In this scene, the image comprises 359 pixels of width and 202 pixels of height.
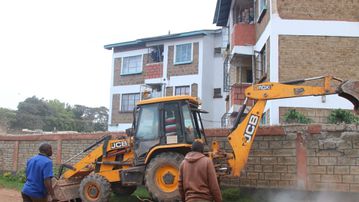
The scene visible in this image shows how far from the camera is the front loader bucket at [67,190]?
11.0 meters

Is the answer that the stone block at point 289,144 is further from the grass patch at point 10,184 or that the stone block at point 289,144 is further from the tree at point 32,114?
the tree at point 32,114

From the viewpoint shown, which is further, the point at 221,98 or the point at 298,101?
the point at 221,98

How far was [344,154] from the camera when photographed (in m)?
10.8

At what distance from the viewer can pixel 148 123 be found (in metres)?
10.7

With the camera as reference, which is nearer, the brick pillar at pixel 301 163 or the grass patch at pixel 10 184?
the brick pillar at pixel 301 163

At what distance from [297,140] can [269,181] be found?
1.35 meters

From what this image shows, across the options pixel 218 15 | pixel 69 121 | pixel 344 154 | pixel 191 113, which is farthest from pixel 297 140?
pixel 69 121

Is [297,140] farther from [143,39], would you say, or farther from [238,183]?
[143,39]

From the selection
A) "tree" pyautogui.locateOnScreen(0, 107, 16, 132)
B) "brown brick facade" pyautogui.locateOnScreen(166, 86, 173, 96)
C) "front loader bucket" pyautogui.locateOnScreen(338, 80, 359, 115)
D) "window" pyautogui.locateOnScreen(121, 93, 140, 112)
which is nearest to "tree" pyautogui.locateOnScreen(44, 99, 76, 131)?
"tree" pyautogui.locateOnScreen(0, 107, 16, 132)

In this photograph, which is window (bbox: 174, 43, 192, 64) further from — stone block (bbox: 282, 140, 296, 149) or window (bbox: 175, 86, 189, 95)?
stone block (bbox: 282, 140, 296, 149)

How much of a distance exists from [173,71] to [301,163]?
19045 mm

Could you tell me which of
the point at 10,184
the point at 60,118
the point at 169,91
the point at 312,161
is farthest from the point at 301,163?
the point at 60,118

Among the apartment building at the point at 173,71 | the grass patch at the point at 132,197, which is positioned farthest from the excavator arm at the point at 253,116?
the apartment building at the point at 173,71

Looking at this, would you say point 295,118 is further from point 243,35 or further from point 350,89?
point 243,35
